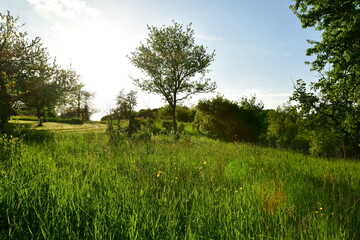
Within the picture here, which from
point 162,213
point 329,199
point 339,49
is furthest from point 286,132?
point 162,213

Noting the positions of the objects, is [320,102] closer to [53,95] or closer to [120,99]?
[53,95]

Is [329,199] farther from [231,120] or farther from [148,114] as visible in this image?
[148,114]

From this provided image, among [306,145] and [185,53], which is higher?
[185,53]

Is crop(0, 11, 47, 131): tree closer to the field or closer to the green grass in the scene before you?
the green grass

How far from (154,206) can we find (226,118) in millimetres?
19569

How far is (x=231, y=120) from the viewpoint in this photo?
827 inches

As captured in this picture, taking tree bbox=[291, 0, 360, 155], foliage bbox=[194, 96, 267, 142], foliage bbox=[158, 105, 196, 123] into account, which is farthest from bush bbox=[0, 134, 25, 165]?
foliage bbox=[158, 105, 196, 123]

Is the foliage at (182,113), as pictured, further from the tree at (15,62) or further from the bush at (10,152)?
the bush at (10,152)

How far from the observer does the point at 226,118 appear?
2116 centimetres

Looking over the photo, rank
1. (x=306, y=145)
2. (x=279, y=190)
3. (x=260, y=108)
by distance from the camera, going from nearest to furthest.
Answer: (x=279, y=190) < (x=260, y=108) < (x=306, y=145)

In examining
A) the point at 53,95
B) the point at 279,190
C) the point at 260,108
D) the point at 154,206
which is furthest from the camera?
the point at 260,108

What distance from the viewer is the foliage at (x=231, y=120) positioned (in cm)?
2094

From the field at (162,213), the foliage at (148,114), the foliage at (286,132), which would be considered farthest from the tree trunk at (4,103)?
the foliage at (286,132)

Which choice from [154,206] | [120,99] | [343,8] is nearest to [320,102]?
[343,8]
